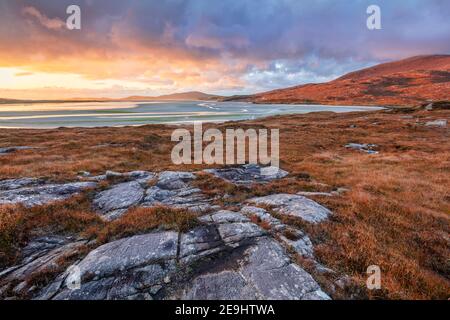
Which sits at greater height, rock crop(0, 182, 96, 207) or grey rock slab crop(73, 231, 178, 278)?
rock crop(0, 182, 96, 207)

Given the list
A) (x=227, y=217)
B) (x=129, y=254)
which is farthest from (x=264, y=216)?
(x=129, y=254)

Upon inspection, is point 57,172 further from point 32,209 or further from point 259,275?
point 259,275

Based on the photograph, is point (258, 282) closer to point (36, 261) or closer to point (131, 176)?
point (36, 261)

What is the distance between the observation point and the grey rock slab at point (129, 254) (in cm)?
691

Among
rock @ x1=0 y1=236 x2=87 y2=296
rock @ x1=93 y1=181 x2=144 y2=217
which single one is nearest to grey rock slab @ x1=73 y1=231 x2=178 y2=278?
rock @ x1=0 y1=236 x2=87 y2=296

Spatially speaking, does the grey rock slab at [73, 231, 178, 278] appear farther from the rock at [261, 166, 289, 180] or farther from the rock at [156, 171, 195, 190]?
the rock at [261, 166, 289, 180]

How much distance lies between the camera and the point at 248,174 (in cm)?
1878

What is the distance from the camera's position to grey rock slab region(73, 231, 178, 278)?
6.91m

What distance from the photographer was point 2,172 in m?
17.3

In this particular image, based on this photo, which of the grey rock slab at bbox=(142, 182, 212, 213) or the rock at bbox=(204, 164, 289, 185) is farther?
the rock at bbox=(204, 164, 289, 185)

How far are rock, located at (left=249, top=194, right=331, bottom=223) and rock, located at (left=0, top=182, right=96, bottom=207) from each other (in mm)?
10012

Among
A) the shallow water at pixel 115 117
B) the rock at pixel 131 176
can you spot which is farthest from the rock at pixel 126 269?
the shallow water at pixel 115 117

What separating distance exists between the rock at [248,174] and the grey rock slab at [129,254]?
8680mm
